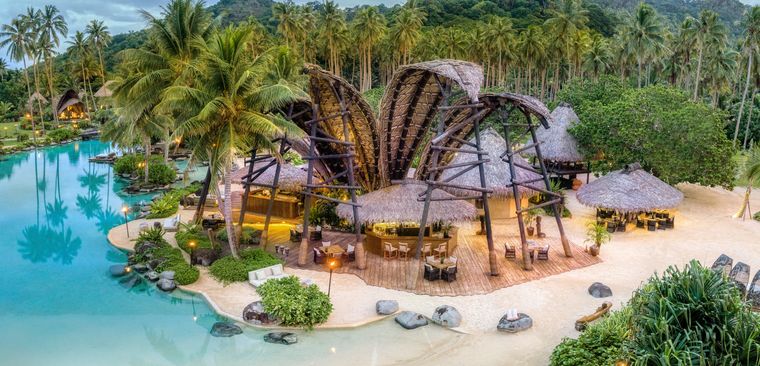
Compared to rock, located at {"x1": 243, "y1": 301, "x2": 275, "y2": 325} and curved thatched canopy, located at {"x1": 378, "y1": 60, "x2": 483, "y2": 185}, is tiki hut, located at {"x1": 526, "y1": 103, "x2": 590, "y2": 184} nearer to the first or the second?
curved thatched canopy, located at {"x1": 378, "y1": 60, "x2": 483, "y2": 185}

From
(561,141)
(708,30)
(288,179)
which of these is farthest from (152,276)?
Answer: (708,30)

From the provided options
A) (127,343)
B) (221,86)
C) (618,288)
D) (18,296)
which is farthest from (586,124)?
(18,296)

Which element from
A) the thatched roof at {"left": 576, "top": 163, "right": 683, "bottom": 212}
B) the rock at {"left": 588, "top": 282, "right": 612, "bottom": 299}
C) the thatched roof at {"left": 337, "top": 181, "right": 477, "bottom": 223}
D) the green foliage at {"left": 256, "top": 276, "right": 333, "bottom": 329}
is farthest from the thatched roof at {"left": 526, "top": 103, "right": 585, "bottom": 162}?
the green foliage at {"left": 256, "top": 276, "right": 333, "bottom": 329}

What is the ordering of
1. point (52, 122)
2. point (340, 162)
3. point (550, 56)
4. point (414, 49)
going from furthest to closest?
1. point (414, 49)
2. point (52, 122)
3. point (550, 56)
4. point (340, 162)

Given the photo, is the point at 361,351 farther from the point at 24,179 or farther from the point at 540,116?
the point at 24,179

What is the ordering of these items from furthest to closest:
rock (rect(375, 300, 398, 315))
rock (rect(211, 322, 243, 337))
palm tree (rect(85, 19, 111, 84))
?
palm tree (rect(85, 19, 111, 84)), rock (rect(375, 300, 398, 315)), rock (rect(211, 322, 243, 337))

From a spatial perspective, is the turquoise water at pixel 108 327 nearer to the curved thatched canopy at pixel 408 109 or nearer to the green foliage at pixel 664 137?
the curved thatched canopy at pixel 408 109

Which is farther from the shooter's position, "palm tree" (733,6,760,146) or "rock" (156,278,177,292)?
"palm tree" (733,6,760,146)
